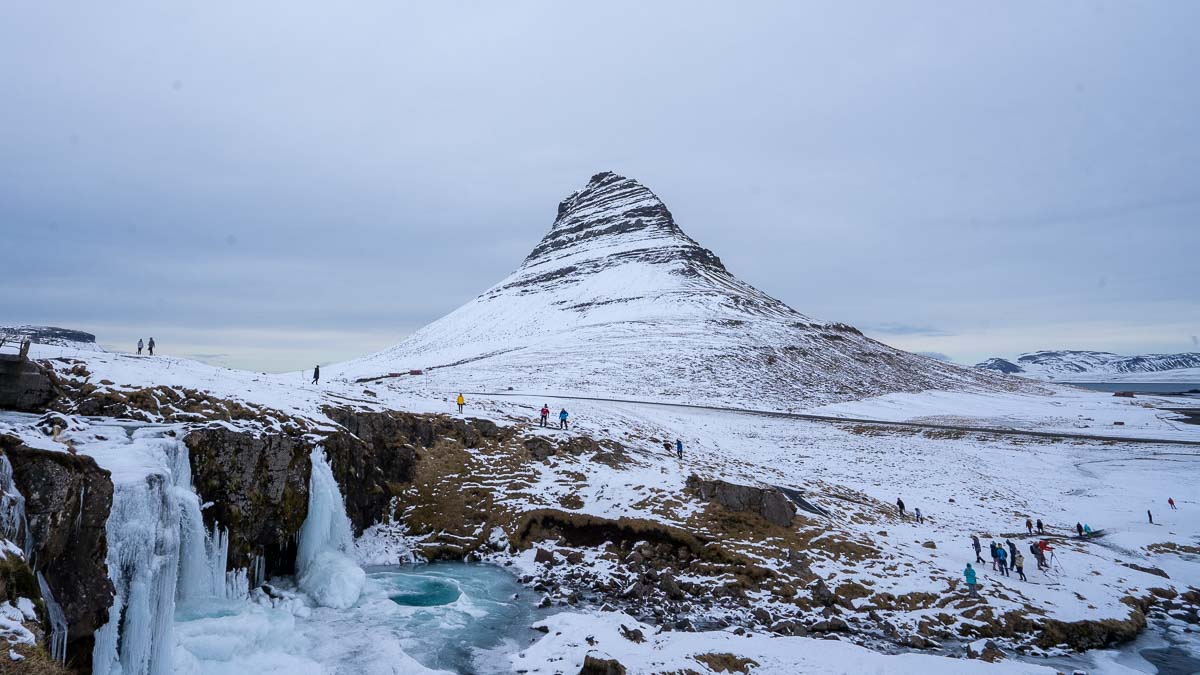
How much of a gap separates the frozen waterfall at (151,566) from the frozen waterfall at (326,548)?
3366mm

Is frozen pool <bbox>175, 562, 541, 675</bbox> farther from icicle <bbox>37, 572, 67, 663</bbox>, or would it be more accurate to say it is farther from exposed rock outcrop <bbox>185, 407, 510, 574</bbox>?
icicle <bbox>37, 572, 67, 663</bbox>

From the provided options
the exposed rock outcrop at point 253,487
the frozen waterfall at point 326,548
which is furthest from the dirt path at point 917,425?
the exposed rock outcrop at point 253,487

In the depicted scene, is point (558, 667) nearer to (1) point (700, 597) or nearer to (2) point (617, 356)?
(1) point (700, 597)

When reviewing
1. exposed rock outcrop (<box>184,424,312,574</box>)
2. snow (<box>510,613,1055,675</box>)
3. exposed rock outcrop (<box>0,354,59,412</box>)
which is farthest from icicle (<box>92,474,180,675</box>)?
snow (<box>510,613,1055,675</box>)

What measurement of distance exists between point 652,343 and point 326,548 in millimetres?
79089

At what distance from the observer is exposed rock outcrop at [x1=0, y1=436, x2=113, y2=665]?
38.3ft

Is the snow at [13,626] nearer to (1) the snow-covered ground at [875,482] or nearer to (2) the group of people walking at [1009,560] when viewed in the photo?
(1) the snow-covered ground at [875,482]

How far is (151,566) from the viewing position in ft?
46.6

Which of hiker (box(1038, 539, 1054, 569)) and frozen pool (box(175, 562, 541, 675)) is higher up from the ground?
hiker (box(1038, 539, 1054, 569))

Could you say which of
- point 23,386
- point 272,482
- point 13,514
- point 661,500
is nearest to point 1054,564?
point 661,500

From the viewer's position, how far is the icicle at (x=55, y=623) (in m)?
11.0

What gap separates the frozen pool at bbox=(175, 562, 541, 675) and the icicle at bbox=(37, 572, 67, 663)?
3071mm

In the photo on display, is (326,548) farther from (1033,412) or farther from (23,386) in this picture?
(1033,412)

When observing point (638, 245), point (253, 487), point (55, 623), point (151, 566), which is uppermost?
point (638, 245)
